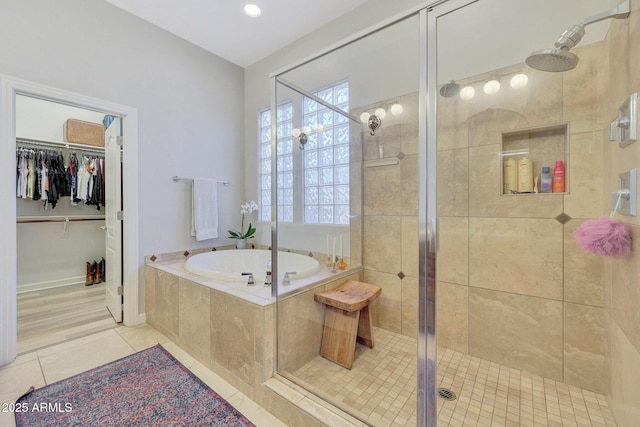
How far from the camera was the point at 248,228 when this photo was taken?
3.47 meters

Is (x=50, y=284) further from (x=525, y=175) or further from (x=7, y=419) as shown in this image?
(x=525, y=175)

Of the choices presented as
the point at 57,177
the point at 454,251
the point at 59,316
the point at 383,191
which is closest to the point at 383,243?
the point at 383,191

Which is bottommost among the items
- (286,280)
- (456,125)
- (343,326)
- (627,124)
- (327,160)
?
(343,326)

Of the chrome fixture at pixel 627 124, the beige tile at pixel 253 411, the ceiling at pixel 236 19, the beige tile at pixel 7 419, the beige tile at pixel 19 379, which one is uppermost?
the ceiling at pixel 236 19

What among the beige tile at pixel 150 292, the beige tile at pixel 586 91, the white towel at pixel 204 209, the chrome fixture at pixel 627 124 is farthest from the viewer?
the white towel at pixel 204 209

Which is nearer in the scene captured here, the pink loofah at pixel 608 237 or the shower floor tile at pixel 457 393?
the pink loofah at pixel 608 237

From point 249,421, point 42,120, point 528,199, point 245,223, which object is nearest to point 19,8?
point 42,120

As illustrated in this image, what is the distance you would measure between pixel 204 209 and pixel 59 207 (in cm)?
244

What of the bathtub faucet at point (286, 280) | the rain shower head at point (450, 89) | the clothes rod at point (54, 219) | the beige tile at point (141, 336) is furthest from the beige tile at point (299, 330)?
the clothes rod at point (54, 219)

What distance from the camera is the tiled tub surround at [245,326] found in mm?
1535

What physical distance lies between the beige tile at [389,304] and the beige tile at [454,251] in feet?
1.22

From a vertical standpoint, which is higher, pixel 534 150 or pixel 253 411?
pixel 534 150

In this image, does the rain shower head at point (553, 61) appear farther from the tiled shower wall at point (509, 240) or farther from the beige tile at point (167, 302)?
A: the beige tile at point (167, 302)

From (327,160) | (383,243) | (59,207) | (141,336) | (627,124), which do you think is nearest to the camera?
(627,124)
